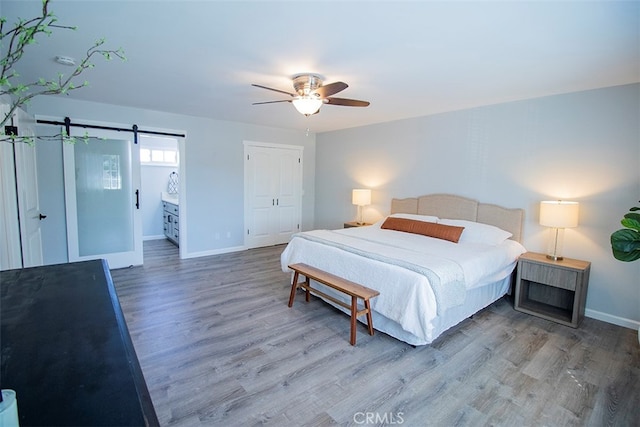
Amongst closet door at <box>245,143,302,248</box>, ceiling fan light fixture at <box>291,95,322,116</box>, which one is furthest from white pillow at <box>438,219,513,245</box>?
closet door at <box>245,143,302,248</box>

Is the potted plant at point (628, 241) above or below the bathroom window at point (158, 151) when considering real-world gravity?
below

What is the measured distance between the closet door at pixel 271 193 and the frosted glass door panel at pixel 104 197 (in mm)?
1971

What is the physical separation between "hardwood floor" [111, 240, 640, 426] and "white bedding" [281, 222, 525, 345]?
0.25 metres

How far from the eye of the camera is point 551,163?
3.60m

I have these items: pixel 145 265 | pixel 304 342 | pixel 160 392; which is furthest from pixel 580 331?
pixel 145 265

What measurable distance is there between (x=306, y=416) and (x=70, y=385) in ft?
4.86

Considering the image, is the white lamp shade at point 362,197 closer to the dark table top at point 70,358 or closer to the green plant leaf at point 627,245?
the green plant leaf at point 627,245

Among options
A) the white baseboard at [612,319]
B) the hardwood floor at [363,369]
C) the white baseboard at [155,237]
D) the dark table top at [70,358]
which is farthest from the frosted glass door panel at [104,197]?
the white baseboard at [612,319]

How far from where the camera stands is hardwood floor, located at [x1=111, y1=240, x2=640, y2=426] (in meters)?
2.02

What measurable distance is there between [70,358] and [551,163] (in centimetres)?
440

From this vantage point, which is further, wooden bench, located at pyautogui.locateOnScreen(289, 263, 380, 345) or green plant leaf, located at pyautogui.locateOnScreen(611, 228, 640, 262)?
wooden bench, located at pyautogui.locateOnScreen(289, 263, 380, 345)

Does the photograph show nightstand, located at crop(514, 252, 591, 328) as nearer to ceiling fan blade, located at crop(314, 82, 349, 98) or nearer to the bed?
the bed

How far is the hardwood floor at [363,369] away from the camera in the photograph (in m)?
2.02

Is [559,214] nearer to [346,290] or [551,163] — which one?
[551,163]
